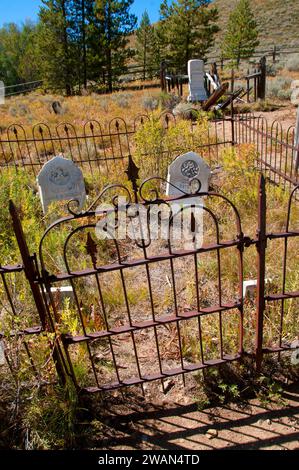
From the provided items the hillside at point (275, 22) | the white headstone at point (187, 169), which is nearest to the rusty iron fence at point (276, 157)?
the white headstone at point (187, 169)

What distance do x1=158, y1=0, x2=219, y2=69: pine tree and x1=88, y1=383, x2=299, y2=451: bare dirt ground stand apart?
914 inches

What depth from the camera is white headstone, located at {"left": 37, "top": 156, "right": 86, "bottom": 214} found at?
182 inches

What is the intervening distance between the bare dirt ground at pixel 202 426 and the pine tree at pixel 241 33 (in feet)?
82.8

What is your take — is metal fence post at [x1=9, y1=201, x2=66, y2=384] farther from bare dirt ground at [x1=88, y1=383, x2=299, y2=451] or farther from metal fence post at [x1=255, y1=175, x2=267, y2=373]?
metal fence post at [x1=255, y1=175, x2=267, y2=373]

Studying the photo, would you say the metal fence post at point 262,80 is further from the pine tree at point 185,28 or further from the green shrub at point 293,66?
the pine tree at point 185,28

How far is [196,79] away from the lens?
40.0ft

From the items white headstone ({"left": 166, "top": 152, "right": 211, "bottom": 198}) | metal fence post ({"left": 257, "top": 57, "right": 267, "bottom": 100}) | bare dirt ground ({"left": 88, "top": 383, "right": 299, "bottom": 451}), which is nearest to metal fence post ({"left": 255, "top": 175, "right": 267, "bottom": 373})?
bare dirt ground ({"left": 88, "top": 383, "right": 299, "bottom": 451})

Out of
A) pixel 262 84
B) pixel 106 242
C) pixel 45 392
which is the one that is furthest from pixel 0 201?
pixel 262 84

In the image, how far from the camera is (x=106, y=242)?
417cm

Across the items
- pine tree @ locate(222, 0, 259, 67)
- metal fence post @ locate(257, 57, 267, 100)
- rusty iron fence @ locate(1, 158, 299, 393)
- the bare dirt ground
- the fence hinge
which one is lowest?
the bare dirt ground

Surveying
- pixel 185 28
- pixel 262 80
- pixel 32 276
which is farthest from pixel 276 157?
pixel 185 28

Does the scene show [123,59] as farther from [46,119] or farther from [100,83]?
[46,119]

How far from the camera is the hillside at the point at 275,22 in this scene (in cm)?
3768

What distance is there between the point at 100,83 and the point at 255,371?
22.7 m
